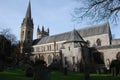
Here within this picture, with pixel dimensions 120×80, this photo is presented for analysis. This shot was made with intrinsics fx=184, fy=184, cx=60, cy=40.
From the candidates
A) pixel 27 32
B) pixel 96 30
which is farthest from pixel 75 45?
pixel 27 32

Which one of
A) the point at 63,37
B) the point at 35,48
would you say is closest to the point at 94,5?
the point at 63,37

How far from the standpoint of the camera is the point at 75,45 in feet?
129

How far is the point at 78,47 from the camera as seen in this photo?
3856 centimetres

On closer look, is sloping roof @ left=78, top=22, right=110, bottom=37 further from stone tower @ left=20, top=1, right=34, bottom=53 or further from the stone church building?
stone tower @ left=20, top=1, right=34, bottom=53

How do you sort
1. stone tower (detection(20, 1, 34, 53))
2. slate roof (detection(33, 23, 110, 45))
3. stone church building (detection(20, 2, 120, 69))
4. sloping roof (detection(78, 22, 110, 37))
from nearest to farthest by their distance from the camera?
1. stone church building (detection(20, 2, 120, 69))
2. sloping roof (detection(78, 22, 110, 37))
3. slate roof (detection(33, 23, 110, 45))
4. stone tower (detection(20, 1, 34, 53))

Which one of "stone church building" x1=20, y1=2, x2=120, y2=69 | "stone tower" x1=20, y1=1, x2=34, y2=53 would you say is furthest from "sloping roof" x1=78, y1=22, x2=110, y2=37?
"stone tower" x1=20, y1=1, x2=34, y2=53

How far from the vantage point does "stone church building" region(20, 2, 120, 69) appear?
37.8 meters

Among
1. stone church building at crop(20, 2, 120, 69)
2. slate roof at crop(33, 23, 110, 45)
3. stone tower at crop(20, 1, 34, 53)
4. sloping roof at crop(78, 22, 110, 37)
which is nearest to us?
stone church building at crop(20, 2, 120, 69)

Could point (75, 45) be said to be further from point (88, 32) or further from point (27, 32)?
point (27, 32)

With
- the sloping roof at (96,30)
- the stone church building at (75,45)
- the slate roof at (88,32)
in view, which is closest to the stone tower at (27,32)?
the stone church building at (75,45)

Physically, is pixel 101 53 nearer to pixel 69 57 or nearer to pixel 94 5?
pixel 69 57

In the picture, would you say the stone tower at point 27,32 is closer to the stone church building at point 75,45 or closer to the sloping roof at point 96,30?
the stone church building at point 75,45

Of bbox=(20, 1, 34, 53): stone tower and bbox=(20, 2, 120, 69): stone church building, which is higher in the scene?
bbox=(20, 1, 34, 53): stone tower

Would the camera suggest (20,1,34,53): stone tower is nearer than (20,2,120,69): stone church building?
No
